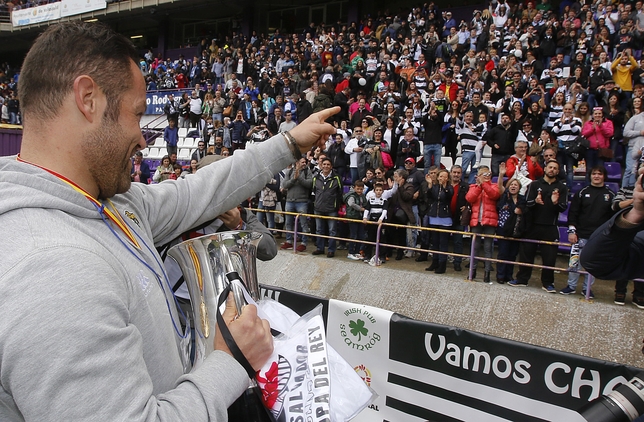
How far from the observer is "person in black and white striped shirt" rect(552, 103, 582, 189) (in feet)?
27.6

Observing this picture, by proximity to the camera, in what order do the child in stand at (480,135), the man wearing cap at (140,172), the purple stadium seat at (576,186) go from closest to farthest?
the purple stadium seat at (576,186)
the child in stand at (480,135)
the man wearing cap at (140,172)

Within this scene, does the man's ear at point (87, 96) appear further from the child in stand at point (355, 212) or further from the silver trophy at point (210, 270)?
the child in stand at point (355, 212)

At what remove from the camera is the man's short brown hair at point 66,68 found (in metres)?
1.15

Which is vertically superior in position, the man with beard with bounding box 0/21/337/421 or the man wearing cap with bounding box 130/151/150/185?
the man with beard with bounding box 0/21/337/421

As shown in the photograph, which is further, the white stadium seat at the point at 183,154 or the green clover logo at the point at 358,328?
the white stadium seat at the point at 183,154

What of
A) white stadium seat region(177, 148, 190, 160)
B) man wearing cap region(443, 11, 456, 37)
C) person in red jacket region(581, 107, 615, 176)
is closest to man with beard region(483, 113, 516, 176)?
person in red jacket region(581, 107, 615, 176)

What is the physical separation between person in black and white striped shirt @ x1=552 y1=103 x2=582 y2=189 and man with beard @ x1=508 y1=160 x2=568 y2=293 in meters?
1.91

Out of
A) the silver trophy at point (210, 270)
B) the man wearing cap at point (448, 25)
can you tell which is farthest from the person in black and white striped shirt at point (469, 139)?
the silver trophy at point (210, 270)

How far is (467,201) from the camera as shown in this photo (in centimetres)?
760

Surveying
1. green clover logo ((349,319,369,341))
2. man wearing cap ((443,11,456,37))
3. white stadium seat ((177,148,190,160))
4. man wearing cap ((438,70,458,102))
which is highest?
man wearing cap ((443,11,456,37))

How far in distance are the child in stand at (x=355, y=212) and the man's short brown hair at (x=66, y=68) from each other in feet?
24.3

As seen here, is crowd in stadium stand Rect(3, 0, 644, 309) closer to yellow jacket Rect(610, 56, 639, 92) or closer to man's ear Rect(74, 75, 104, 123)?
yellow jacket Rect(610, 56, 639, 92)

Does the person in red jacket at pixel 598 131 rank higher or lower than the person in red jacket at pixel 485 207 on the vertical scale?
higher

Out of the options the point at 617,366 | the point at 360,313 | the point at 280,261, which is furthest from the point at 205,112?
the point at 617,366
